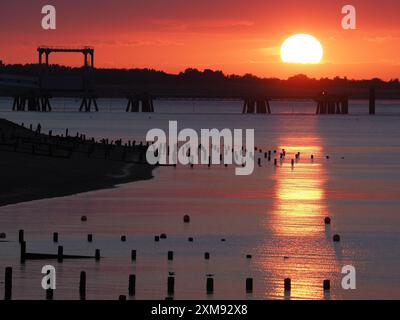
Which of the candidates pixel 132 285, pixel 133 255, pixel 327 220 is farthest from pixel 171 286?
pixel 327 220

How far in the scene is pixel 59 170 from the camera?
77188mm

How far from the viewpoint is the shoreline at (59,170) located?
6612 cm

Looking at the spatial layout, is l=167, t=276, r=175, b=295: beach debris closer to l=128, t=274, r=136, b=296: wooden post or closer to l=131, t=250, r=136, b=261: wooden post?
l=128, t=274, r=136, b=296: wooden post

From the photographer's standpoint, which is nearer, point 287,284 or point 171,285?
point 171,285

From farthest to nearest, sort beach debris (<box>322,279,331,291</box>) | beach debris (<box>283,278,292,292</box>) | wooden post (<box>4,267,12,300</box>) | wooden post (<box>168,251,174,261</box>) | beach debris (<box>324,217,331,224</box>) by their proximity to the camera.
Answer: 1. beach debris (<box>324,217,331,224</box>)
2. wooden post (<box>168,251,174,261</box>)
3. beach debris (<box>322,279,331,291</box>)
4. beach debris (<box>283,278,292,292</box>)
5. wooden post (<box>4,267,12,300</box>)

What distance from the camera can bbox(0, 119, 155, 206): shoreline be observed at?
217ft

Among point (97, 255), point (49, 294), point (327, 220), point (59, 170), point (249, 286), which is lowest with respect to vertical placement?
point (49, 294)

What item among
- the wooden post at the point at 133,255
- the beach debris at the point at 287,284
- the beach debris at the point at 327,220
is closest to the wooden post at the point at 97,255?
the wooden post at the point at 133,255

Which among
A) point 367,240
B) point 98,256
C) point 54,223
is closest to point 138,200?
point 54,223

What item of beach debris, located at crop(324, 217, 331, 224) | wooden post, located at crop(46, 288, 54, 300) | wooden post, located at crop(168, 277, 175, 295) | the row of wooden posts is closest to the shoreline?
beach debris, located at crop(324, 217, 331, 224)

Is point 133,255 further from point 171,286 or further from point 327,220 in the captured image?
point 327,220

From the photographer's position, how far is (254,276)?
38906 millimetres
